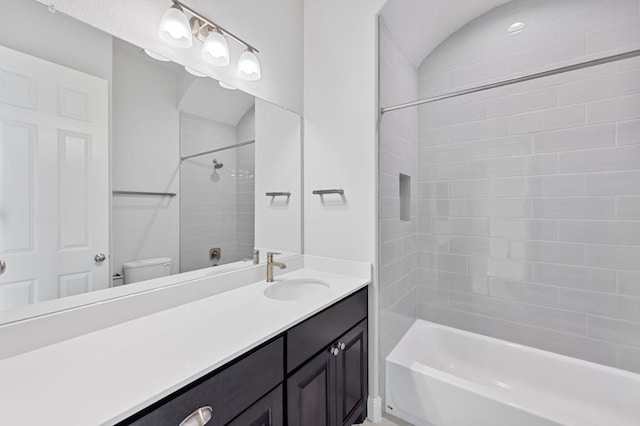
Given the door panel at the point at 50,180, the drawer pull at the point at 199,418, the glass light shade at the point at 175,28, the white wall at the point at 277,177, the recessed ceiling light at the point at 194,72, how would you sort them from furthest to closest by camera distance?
the white wall at the point at 277,177 < the recessed ceiling light at the point at 194,72 < the glass light shade at the point at 175,28 < the door panel at the point at 50,180 < the drawer pull at the point at 199,418

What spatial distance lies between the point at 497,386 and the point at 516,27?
2502 millimetres

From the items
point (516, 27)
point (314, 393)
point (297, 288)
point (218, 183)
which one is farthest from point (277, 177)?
point (516, 27)

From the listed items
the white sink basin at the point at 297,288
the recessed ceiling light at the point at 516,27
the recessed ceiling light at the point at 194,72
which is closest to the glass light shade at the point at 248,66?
the recessed ceiling light at the point at 194,72

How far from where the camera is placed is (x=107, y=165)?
3.70 feet

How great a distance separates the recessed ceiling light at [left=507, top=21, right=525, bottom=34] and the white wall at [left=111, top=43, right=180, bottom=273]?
228cm

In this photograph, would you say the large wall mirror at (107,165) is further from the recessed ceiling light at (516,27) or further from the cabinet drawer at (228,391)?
the recessed ceiling light at (516,27)

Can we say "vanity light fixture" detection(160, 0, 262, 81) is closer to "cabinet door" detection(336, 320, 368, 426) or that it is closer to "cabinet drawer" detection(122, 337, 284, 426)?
"cabinet drawer" detection(122, 337, 284, 426)

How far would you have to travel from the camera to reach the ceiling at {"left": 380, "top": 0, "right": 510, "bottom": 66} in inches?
73.0

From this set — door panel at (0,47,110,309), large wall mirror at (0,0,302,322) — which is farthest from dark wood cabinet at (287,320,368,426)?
door panel at (0,47,110,309)

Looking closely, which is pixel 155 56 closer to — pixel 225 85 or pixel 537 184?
pixel 225 85

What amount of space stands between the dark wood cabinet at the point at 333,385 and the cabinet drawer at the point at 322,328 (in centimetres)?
4

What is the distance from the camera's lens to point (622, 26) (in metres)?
1.74

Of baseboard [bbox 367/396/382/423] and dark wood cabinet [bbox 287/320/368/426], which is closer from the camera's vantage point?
dark wood cabinet [bbox 287/320/368/426]

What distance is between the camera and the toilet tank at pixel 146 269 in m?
1.18
